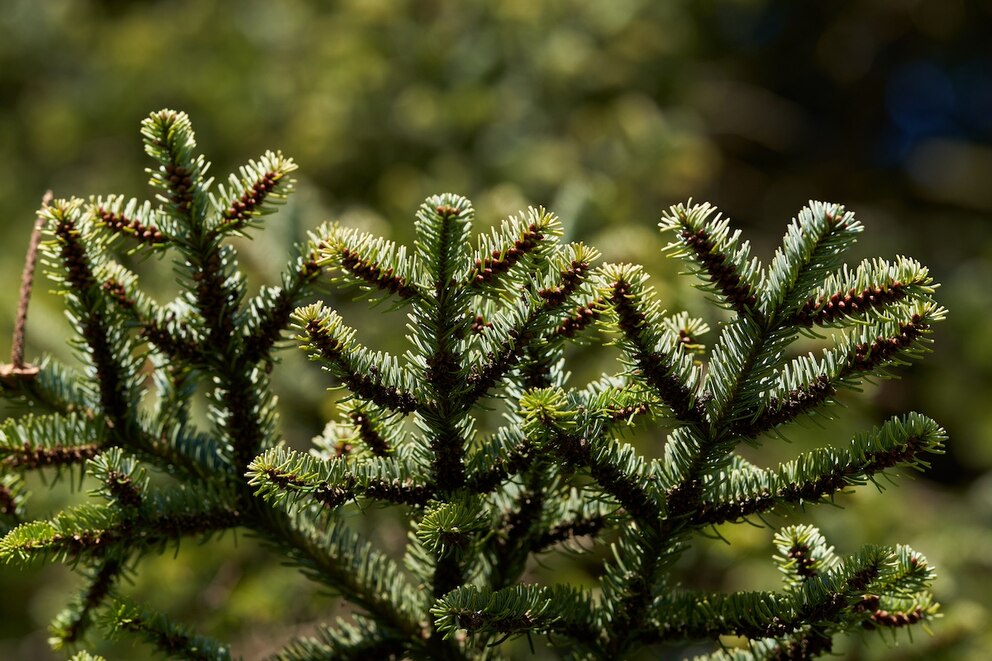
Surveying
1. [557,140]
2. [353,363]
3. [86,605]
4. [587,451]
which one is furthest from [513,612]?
[557,140]

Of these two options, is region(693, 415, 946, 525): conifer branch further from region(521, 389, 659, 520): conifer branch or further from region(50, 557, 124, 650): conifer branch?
region(50, 557, 124, 650): conifer branch

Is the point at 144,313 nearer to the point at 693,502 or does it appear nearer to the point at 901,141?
the point at 693,502

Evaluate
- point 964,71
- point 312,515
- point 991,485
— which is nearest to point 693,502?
point 312,515

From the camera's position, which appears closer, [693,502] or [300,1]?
[693,502]

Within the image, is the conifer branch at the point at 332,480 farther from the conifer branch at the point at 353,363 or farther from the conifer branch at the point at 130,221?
the conifer branch at the point at 130,221

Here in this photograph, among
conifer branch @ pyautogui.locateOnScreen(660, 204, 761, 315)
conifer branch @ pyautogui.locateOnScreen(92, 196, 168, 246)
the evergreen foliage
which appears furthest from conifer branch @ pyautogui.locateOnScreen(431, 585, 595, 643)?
conifer branch @ pyautogui.locateOnScreen(92, 196, 168, 246)

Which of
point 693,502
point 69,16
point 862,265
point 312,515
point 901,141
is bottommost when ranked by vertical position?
point 312,515

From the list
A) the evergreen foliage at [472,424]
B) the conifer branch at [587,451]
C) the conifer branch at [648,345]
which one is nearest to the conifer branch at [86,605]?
the evergreen foliage at [472,424]
